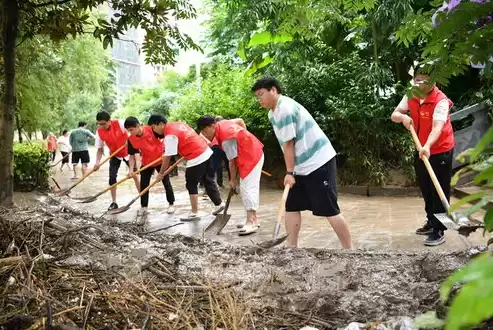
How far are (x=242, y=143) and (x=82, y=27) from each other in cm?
246

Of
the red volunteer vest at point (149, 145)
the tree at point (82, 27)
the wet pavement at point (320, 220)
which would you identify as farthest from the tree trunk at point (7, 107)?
the red volunteer vest at point (149, 145)

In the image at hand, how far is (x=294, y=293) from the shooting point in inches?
116

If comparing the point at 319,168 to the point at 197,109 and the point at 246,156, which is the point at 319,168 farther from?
the point at 197,109

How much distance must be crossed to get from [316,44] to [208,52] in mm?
9404

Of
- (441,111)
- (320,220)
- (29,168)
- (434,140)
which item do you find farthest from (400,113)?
(29,168)

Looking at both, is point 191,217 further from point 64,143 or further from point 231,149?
point 64,143

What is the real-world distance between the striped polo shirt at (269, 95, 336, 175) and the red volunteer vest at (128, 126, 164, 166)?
11.9ft

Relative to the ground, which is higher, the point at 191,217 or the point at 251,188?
the point at 251,188

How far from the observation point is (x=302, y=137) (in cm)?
423

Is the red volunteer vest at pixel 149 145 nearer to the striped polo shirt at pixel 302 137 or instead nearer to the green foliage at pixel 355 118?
the green foliage at pixel 355 118

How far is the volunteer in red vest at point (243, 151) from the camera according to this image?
19.5ft

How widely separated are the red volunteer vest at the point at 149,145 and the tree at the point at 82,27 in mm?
3255

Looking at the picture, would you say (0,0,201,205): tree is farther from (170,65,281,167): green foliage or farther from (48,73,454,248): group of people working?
(170,65,281,167): green foliage

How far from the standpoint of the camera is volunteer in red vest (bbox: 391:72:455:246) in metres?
4.51
